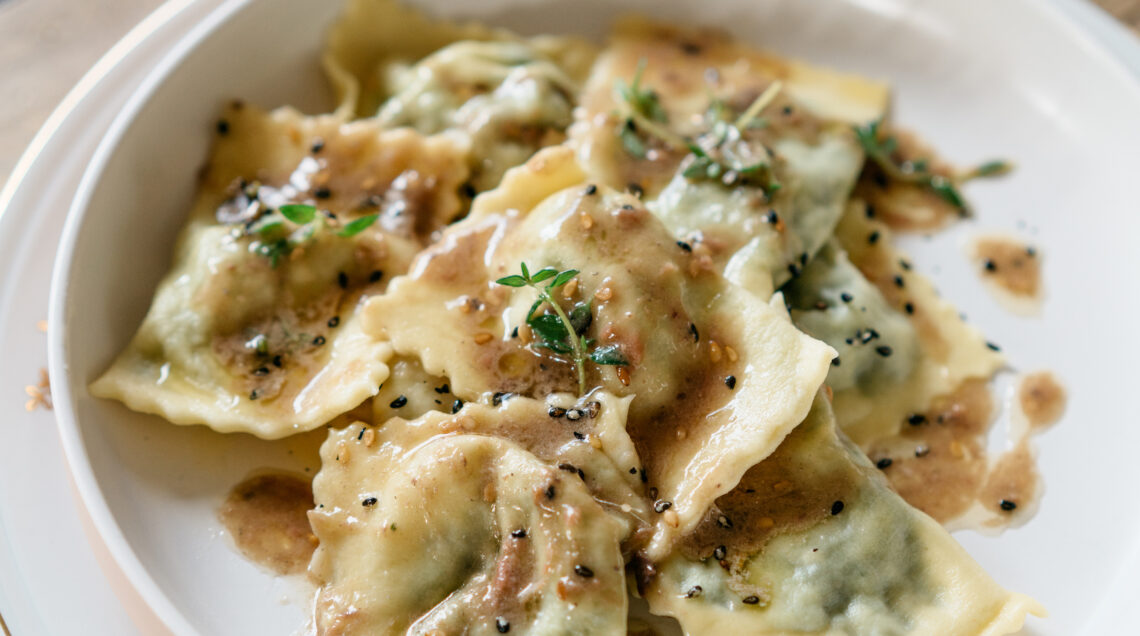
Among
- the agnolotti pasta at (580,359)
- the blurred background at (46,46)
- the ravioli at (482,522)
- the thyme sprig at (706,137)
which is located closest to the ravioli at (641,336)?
the agnolotti pasta at (580,359)

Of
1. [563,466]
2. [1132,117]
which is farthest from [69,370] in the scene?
[1132,117]

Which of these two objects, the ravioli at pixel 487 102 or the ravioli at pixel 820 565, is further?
the ravioli at pixel 487 102

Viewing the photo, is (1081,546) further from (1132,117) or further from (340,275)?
(340,275)

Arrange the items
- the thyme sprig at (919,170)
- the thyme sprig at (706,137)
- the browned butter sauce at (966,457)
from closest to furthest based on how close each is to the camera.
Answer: the browned butter sauce at (966,457) → the thyme sprig at (706,137) → the thyme sprig at (919,170)

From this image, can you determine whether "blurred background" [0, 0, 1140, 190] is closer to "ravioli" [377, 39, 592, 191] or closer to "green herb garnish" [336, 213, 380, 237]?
"ravioli" [377, 39, 592, 191]

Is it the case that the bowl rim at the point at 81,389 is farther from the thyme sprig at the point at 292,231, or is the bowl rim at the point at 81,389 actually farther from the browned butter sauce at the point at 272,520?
the thyme sprig at the point at 292,231

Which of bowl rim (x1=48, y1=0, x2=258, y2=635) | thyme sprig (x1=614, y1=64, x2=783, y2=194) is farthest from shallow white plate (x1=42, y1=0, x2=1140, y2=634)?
thyme sprig (x1=614, y1=64, x2=783, y2=194)
